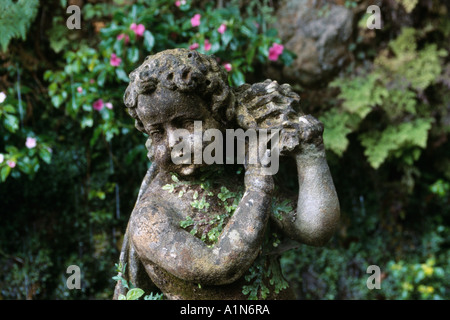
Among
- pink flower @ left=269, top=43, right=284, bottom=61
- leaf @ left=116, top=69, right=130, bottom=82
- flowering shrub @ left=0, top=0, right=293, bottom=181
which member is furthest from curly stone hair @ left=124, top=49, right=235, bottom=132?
pink flower @ left=269, top=43, right=284, bottom=61

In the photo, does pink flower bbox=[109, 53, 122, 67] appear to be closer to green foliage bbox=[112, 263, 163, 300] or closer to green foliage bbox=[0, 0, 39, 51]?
green foliage bbox=[0, 0, 39, 51]

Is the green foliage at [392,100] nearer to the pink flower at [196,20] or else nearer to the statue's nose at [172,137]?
the pink flower at [196,20]

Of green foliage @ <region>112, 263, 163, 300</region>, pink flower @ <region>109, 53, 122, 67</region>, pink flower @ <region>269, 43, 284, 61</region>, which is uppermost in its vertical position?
pink flower @ <region>269, 43, 284, 61</region>

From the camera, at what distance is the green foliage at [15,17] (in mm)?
3695

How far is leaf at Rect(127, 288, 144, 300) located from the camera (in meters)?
1.98

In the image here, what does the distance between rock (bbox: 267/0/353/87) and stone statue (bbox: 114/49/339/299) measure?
2.52 m

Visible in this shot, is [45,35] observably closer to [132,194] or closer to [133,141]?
[133,141]

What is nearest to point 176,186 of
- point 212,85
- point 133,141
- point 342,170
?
point 212,85

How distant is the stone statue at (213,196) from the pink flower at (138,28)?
5.62 ft

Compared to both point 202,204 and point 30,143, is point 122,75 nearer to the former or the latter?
point 30,143

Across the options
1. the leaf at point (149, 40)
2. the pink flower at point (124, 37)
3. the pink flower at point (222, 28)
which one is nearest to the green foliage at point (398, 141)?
the pink flower at point (222, 28)

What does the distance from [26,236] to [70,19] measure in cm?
201

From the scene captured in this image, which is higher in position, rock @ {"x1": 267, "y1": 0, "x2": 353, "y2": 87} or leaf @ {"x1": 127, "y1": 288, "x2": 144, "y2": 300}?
rock @ {"x1": 267, "y1": 0, "x2": 353, "y2": 87}
